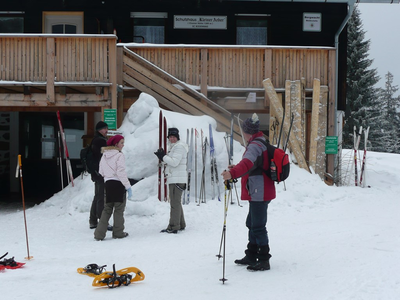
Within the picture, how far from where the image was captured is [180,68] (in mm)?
11984

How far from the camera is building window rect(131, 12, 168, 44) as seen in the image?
1552 cm

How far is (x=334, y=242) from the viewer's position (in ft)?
20.0

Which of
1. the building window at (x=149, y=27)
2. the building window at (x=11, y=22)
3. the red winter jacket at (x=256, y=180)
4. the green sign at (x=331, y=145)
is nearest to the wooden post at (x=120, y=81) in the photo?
the building window at (x=149, y=27)

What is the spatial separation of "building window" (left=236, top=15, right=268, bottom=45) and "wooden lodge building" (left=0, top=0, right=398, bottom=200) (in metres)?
0.26

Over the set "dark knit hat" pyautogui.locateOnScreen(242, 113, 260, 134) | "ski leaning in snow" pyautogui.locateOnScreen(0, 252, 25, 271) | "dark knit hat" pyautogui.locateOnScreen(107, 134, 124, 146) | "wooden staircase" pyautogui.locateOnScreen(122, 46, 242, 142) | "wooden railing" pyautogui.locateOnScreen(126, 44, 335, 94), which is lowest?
"ski leaning in snow" pyautogui.locateOnScreen(0, 252, 25, 271)

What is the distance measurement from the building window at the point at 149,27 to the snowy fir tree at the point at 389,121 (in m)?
24.8

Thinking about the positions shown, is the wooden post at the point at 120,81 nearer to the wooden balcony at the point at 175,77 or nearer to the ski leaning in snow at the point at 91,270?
the wooden balcony at the point at 175,77

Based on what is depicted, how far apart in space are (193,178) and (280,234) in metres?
3.23

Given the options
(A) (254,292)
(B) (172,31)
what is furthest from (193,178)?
(B) (172,31)

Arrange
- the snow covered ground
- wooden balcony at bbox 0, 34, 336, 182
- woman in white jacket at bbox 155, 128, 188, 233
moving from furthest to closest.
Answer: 1. wooden balcony at bbox 0, 34, 336, 182
2. woman in white jacket at bbox 155, 128, 188, 233
3. the snow covered ground

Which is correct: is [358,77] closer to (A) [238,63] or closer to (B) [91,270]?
(A) [238,63]

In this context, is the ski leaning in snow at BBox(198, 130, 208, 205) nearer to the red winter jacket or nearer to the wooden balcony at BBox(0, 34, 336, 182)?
the wooden balcony at BBox(0, 34, 336, 182)

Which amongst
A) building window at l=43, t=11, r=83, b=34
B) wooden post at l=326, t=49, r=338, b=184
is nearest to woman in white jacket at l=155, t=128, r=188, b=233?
wooden post at l=326, t=49, r=338, b=184

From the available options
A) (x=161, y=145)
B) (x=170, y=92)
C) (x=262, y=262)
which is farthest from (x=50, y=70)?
(x=262, y=262)
